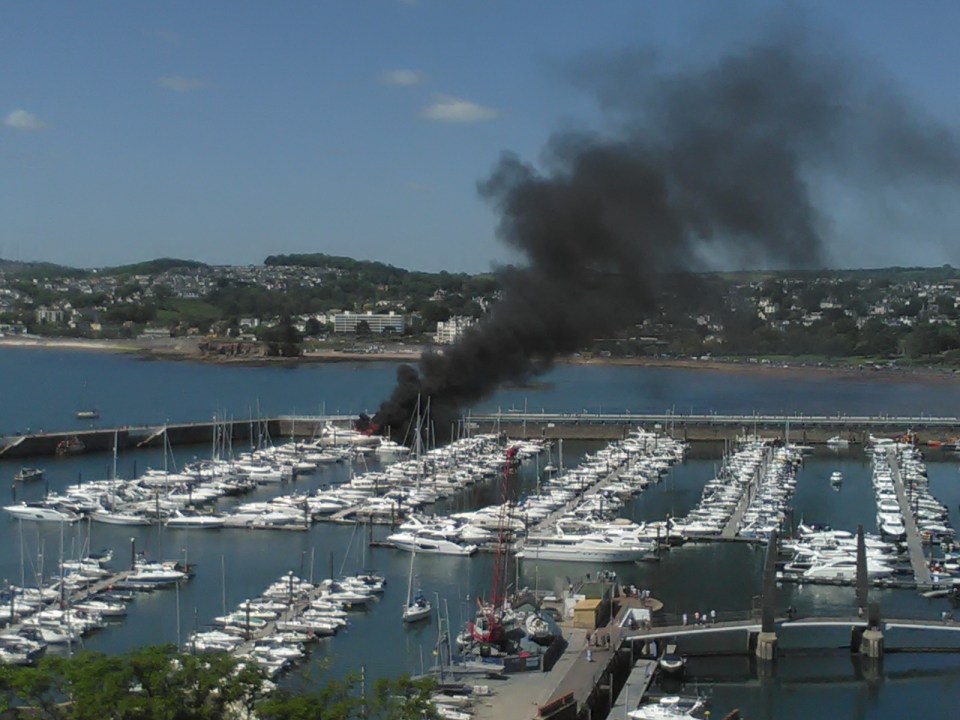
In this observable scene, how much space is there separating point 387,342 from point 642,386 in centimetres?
2618

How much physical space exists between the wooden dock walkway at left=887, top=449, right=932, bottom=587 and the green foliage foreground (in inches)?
350

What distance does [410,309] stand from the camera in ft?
274

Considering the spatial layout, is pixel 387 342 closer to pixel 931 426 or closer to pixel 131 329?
pixel 131 329

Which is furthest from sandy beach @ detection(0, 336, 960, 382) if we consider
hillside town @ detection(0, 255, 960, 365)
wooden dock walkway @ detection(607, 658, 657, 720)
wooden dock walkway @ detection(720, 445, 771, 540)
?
wooden dock walkway @ detection(607, 658, 657, 720)

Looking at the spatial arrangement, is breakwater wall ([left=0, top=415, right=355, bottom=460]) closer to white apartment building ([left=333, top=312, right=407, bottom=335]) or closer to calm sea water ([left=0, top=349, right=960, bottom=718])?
calm sea water ([left=0, top=349, right=960, bottom=718])

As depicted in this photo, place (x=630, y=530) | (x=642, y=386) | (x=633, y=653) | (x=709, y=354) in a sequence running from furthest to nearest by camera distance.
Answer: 1. (x=709, y=354)
2. (x=642, y=386)
3. (x=630, y=530)
4. (x=633, y=653)

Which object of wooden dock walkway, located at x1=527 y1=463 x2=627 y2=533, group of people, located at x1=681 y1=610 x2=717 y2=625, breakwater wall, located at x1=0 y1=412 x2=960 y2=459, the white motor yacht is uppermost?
breakwater wall, located at x1=0 y1=412 x2=960 y2=459

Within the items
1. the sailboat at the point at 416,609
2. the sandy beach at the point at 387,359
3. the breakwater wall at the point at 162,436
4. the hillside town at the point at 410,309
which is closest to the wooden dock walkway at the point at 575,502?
the sailboat at the point at 416,609

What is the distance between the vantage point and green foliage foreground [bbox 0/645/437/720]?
7.50 m

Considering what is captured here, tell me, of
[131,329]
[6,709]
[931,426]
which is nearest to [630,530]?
[6,709]

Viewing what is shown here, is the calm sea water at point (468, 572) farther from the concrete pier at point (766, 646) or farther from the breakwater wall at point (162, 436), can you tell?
the breakwater wall at point (162, 436)

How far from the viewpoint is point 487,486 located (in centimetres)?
2245

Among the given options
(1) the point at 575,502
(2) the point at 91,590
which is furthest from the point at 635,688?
(1) the point at 575,502

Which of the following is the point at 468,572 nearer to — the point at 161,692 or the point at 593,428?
the point at 161,692
